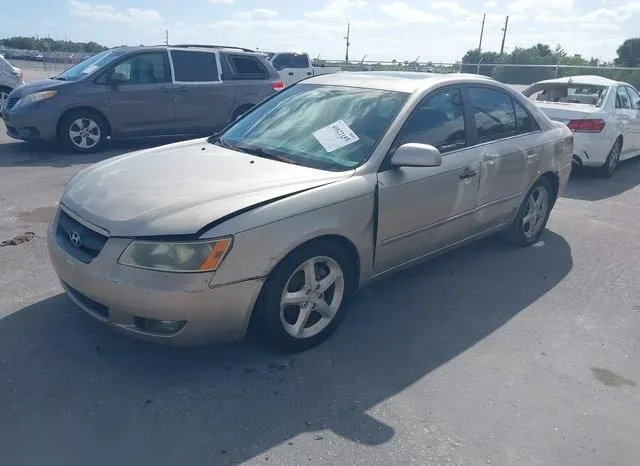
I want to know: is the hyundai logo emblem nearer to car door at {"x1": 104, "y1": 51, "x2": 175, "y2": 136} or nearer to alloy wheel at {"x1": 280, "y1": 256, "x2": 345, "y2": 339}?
alloy wheel at {"x1": 280, "y1": 256, "x2": 345, "y2": 339}

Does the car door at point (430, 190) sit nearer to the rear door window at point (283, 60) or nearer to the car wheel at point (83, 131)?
the car wheel at point (83, 131)

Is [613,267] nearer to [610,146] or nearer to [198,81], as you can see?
[610,146]

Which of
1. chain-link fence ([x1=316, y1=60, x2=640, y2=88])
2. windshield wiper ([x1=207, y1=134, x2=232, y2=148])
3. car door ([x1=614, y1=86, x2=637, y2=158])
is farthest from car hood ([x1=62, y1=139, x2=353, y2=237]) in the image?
chain-link fence ([x1=316, y1=60, x2=640, y2=88])

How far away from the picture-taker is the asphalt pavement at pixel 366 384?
8.91 ft

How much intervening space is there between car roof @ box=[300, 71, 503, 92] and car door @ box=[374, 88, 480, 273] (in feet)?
0.40

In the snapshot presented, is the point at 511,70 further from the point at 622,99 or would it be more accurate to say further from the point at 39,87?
the point at 39,87

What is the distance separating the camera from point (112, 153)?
9617 mm

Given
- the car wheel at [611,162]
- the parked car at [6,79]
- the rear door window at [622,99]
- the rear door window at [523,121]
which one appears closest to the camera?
the rear door window at [523,121]

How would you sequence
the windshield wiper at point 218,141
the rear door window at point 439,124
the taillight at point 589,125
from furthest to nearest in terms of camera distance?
the taillight at point 589,125, the windshield wiper at point 218,141, the rear door window at point 439,124

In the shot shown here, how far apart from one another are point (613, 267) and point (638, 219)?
196cm

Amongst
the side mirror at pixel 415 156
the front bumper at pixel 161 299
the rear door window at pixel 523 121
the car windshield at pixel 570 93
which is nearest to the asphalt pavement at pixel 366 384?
the front bumper at pixel 161 299

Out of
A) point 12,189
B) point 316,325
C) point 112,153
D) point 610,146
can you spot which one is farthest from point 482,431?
point 112,153

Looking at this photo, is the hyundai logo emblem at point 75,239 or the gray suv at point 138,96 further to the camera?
the gray suv at point 138,96

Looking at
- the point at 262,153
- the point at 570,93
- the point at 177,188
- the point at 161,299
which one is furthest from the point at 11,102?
the point at 570,93
